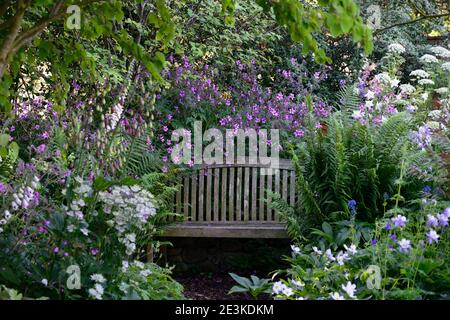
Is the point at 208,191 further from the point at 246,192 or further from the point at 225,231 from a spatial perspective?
the point at 225,231

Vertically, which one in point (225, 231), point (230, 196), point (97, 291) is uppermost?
point (230, 196)

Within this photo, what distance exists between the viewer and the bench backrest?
5.74 m

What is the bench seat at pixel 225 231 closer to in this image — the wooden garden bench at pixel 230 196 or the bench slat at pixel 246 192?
the wooden garden bench at pixel 230 196

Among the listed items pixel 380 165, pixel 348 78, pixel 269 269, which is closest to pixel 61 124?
pixel 269 269

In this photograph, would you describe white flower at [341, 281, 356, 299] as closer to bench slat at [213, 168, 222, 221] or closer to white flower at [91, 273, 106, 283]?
white flower at [91, 273, 106, 283]

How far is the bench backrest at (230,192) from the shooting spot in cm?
574

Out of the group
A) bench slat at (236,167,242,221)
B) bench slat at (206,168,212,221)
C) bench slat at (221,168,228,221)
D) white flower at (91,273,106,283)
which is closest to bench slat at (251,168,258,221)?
bench slat at (236,167,242,221)

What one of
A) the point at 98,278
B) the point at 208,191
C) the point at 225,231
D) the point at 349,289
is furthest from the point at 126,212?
the point at 208,191

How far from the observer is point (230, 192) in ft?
18.9

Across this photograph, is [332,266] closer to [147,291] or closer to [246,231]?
[147,291]

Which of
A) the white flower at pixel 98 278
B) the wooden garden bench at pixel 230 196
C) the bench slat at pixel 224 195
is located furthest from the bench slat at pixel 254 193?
the white flower at pixel 98 278
